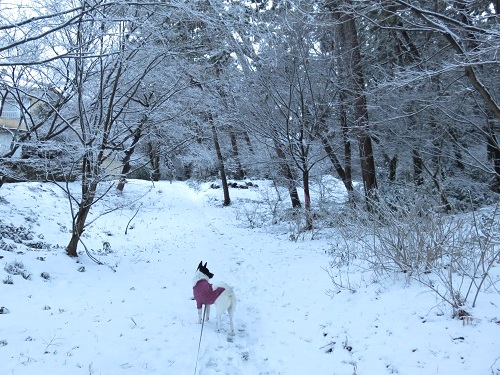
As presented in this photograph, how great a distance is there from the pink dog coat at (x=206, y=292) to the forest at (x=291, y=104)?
2.97m

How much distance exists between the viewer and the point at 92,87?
7.55 meters

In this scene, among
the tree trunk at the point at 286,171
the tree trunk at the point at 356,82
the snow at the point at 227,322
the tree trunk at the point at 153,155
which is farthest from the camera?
the tree trunk at the point at 286,171

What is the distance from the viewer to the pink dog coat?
4.61 m

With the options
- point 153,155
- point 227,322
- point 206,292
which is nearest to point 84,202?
point 153,155

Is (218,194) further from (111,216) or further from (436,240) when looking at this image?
(436,240)

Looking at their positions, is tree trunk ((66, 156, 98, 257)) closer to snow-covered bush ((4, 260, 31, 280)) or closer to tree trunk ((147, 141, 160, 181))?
snow-covered bush ((4, 260, 31, 280))

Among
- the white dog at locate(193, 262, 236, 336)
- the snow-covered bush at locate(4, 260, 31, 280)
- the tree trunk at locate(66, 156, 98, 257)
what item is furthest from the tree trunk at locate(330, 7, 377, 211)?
the snow-covered bush at locate(4, 260, 31, 280)

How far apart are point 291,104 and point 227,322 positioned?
7382mm

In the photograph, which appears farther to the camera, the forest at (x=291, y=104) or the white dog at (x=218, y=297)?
the forest at (x=291, y=104)

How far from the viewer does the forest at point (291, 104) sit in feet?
21.7

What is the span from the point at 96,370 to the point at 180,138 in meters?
9.65

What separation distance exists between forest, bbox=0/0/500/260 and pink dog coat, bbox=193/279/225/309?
2974mm

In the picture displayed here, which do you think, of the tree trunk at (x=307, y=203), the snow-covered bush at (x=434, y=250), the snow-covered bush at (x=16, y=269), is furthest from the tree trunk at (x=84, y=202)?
the tree trunk at (x=307, y=203)

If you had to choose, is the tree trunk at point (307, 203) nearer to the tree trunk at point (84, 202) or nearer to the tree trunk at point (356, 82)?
the tree trunk at point (356, 82)
